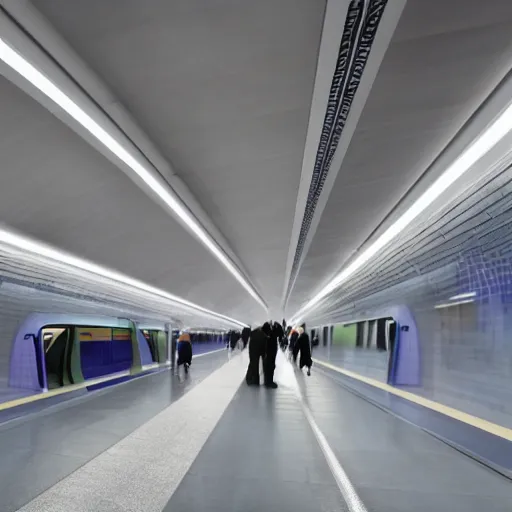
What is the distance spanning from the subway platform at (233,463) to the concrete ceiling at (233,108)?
283 cm

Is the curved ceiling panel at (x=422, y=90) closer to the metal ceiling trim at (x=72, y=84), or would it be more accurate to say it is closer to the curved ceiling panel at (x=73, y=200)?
the metal ceiling trim at (x=72, y=84)

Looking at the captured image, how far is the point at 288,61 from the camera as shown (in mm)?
3273

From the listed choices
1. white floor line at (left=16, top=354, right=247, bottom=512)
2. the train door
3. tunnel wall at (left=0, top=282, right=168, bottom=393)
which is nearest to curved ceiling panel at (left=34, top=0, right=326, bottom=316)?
white floor line at (left=16, top=354, right=247, bottom=512)

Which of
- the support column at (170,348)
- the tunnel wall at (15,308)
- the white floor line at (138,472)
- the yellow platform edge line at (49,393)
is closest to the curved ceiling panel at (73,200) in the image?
the tunnel wall at (15,308)

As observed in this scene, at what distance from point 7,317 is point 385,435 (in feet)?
19.9

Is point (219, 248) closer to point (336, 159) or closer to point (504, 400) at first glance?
point (336, 159)

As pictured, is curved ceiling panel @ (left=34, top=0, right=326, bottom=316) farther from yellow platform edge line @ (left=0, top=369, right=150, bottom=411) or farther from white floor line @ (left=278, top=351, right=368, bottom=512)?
yellow platform edge line @ (left=0, top=369, right=150, bottom=411)

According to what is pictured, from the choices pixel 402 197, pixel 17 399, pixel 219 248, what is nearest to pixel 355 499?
pixel 402 197

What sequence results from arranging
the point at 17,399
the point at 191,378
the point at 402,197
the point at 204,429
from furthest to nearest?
the point at 191,378 → the point at 17,399 → the point at 402,197 → the point at 204,429

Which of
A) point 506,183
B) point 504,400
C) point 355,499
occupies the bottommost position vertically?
point 355,499

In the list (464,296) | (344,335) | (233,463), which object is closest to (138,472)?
(233,463)

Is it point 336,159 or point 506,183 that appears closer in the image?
point 506,183

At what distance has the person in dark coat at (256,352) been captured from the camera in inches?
417

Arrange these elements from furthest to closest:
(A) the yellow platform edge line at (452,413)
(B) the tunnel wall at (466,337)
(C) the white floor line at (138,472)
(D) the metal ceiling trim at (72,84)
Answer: (B) the tunnel wall at (466,337)
(A) the yellow platform edge line at (452,413)
(C) the white floor line at (138,472)
(D) the metal ceiling trim at (72,84)
